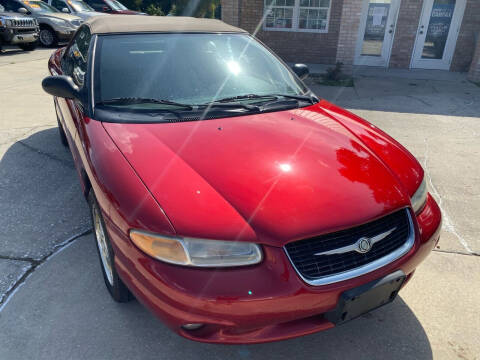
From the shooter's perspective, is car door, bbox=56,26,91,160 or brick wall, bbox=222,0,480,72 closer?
car door, bbox=56,26,91,160

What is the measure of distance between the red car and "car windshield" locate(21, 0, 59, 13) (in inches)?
514

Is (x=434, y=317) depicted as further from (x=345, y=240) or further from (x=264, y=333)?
(x=264, y=333)

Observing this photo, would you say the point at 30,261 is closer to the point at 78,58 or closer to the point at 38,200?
the point at 38,200

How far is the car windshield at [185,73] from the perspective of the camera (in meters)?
2.62

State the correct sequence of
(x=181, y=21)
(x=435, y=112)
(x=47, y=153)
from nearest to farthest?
(x=181, y=21)
(x=47, y=153)
(x=435, y=112)

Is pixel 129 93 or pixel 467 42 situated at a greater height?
pixel 129 93

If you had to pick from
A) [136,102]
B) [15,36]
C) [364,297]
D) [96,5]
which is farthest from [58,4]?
[364,297]

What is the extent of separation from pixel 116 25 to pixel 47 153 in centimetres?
206

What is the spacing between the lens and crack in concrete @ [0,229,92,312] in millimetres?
2402

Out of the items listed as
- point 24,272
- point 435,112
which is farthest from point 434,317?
point 435,112

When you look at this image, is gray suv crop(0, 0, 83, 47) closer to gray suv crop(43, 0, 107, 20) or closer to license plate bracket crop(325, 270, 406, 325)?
gray suv crop(43, 0, 107, 20)

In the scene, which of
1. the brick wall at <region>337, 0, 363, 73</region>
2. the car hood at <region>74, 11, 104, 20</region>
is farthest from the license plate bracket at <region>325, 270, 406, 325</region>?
the car hood at <region>74, 11, 104, 20</region>

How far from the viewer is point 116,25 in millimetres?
3264

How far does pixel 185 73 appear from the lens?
2803 millimetres
